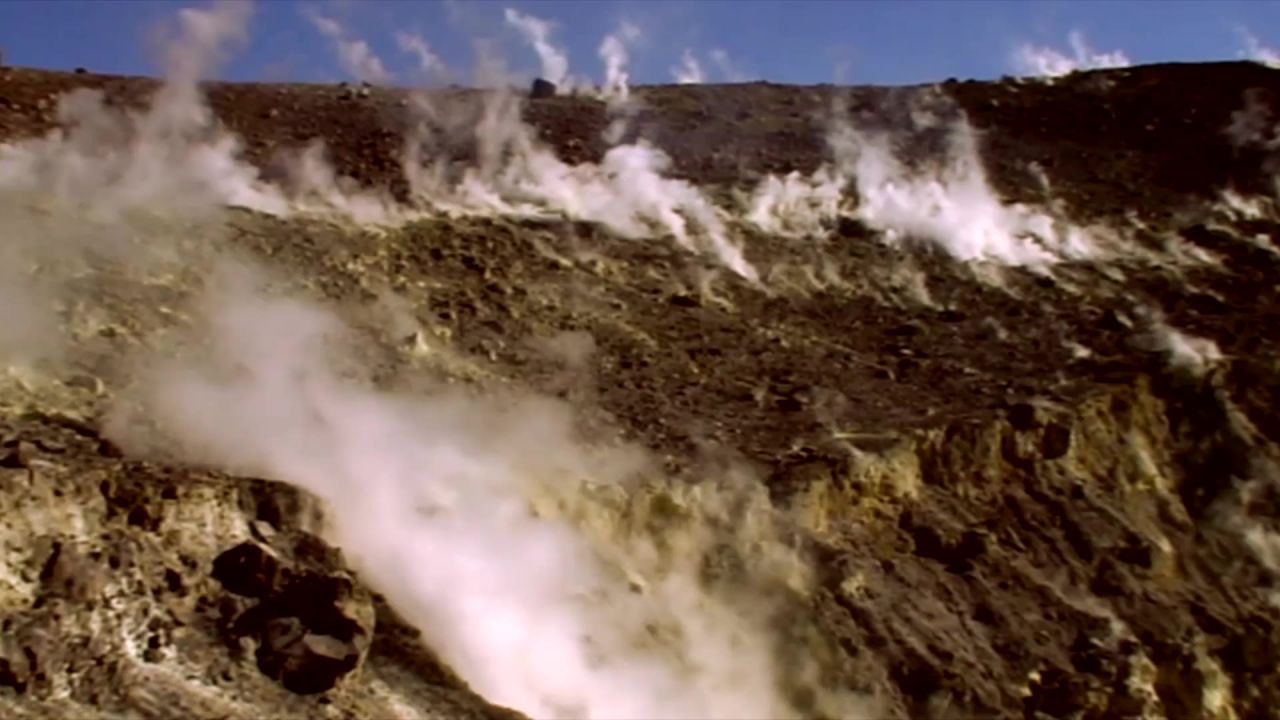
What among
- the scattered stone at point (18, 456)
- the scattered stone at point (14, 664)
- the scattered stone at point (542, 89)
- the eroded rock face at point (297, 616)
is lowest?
the scattered stone at point (14, 664)

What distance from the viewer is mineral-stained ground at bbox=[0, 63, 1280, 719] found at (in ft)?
23.0

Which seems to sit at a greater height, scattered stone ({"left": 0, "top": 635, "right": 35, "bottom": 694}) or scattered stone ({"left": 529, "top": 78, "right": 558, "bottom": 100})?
scattered stone ({"left": 529, "top": 78, "right": 558, "bottom": 100})

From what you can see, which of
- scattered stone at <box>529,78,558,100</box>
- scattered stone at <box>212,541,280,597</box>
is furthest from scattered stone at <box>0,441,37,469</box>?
scattered stone at <box>529,78,558,100</box>

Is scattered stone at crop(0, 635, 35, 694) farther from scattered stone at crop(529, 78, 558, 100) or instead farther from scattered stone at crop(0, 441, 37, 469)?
scattered stone at crop(529, 78, 558, 100)

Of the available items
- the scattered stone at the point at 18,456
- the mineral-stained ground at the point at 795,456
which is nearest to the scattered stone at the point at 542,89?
the mineral-stained ground at the point at 795,456

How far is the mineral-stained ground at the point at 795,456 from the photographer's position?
6996 mm

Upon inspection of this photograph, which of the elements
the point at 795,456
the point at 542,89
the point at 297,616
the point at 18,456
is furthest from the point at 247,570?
the point at 542,89

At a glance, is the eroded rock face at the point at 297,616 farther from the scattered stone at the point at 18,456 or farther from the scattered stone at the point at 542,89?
the scattered stone at the point at 542,89

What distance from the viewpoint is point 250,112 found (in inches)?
671

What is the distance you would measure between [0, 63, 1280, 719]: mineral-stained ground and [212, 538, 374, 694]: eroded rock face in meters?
0.01

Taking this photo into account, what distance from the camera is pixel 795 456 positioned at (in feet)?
34.0

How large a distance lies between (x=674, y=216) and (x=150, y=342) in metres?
6.26

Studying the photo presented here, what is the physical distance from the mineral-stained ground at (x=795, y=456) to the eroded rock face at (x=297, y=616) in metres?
0.01

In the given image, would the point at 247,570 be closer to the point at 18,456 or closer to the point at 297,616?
the point at 297,616
